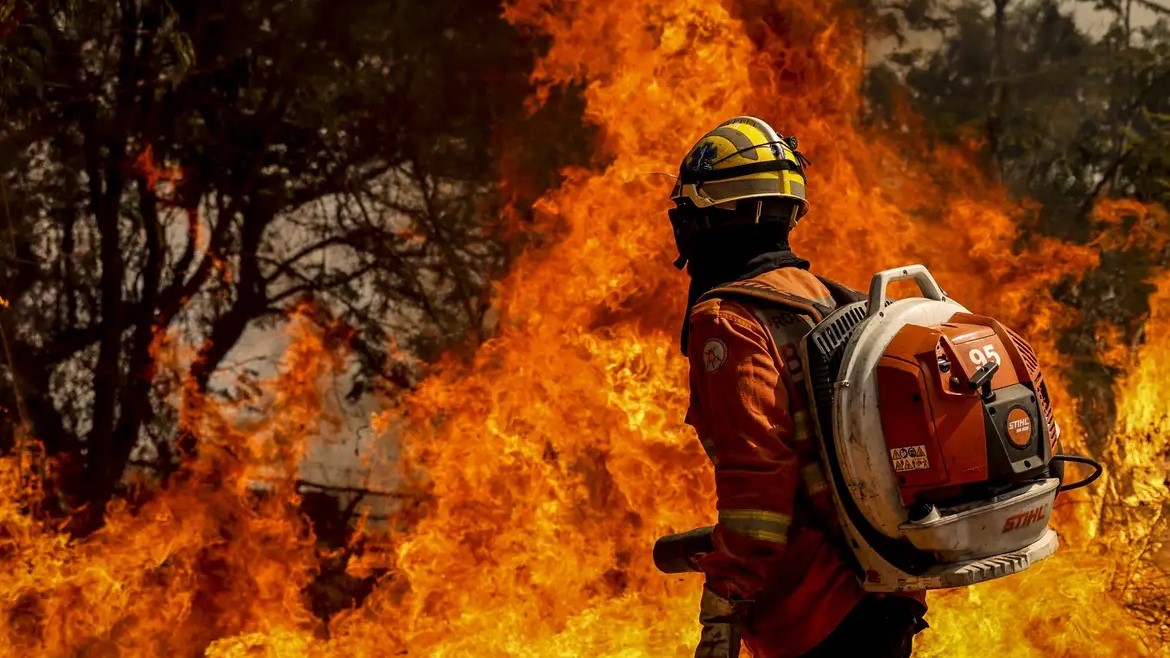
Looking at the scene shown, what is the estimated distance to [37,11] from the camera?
8.76m

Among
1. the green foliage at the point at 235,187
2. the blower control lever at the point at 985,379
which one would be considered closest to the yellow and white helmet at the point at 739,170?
the blower control lever at the point at 985,379

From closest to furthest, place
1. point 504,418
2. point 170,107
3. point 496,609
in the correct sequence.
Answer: point 496,609
point 504,418
point 170,107

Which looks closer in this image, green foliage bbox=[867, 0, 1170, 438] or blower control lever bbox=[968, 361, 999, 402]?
blower control lever bbox=[968, 361, 999, 402]

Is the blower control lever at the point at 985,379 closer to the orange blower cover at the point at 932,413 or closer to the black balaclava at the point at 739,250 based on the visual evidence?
the orange blower cover at the point at 932,413

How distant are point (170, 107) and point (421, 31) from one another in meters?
2.12

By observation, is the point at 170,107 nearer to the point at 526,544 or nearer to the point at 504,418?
the point at 504,418

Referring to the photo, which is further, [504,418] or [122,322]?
[122,322]

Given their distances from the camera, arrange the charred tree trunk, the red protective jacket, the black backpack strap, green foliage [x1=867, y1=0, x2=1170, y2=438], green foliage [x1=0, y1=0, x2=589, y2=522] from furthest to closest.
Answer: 1. the charred tree trunk
2. green foliage [x1=867, y1=0, x2=1170, y2=438]
3. green foliage [x1=0, y1=0, x2=589, y2=522]
4. the black backpack strap
5. the red protective jacket

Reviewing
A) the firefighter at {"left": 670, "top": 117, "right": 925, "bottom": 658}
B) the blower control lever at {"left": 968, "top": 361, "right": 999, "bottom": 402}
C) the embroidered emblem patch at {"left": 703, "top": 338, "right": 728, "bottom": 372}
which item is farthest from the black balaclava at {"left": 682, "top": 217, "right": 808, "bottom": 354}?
the blower control lever at {"left": 968, "top": 361, "right": 999, "bottom": 402}

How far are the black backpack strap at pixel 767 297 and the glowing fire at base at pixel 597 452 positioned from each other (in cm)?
350

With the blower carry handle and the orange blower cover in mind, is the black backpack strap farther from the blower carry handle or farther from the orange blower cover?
the orange blower cover

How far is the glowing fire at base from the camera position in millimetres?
7141

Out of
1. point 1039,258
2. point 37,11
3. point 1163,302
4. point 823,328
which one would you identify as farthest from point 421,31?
point 823,328

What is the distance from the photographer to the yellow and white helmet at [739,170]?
3371mm
